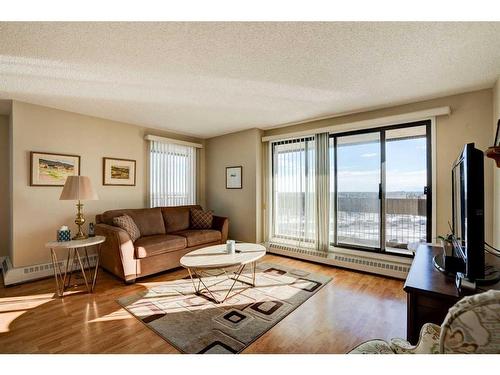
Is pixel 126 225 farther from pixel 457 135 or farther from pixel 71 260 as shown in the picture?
pixel 457 135

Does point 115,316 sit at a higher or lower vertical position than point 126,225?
lower

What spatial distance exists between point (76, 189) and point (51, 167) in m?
0.91

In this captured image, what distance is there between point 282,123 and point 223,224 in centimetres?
211

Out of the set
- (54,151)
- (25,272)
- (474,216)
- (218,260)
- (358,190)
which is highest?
(54,151)

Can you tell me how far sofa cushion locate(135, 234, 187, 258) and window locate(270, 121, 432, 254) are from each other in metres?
1.82

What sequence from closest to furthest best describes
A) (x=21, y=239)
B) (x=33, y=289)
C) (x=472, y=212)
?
(x=472, y=212), (x=33, y=289), (x=21, y=239)

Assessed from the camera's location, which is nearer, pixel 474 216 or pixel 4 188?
pixel 474 216

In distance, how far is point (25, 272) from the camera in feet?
9.73

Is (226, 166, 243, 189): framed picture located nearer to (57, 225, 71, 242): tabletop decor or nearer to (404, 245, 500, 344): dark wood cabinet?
(57, 225, 71, 242): tabletop decor

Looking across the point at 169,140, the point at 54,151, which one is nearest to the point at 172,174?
the point at 169,140

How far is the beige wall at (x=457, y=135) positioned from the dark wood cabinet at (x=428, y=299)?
1912mm

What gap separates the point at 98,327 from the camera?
1957 mm
